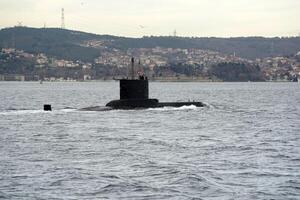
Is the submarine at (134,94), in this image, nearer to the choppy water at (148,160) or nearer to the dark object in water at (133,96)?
the dark object in water at (133,96)

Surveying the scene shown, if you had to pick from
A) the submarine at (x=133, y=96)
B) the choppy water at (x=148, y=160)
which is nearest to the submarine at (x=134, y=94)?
the submarine at (x=133, y=96)

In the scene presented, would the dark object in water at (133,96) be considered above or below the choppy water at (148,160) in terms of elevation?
above

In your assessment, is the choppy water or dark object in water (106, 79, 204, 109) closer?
the choppy water

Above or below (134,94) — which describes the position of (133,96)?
below

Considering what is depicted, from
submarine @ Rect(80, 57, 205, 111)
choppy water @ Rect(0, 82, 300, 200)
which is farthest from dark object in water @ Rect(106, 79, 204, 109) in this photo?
choppy water @ Rect(0, 82, 300, 200)

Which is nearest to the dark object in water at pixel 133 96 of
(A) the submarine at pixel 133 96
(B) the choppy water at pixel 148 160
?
(A) the submarine at pixel 133 96

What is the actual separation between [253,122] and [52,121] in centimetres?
1470

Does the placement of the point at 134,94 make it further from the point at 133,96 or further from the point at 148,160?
the point at 148,160

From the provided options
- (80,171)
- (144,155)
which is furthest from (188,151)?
(80,171)

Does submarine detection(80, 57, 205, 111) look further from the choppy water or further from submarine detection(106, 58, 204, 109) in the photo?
the choppy water

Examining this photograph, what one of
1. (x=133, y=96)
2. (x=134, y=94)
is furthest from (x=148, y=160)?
(x=133, y=96)

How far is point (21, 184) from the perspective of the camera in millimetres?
21031

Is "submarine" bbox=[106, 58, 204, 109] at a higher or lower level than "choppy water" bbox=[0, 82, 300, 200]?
higher

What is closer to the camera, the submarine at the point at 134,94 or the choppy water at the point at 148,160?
the choppy water at the point at 148,160
